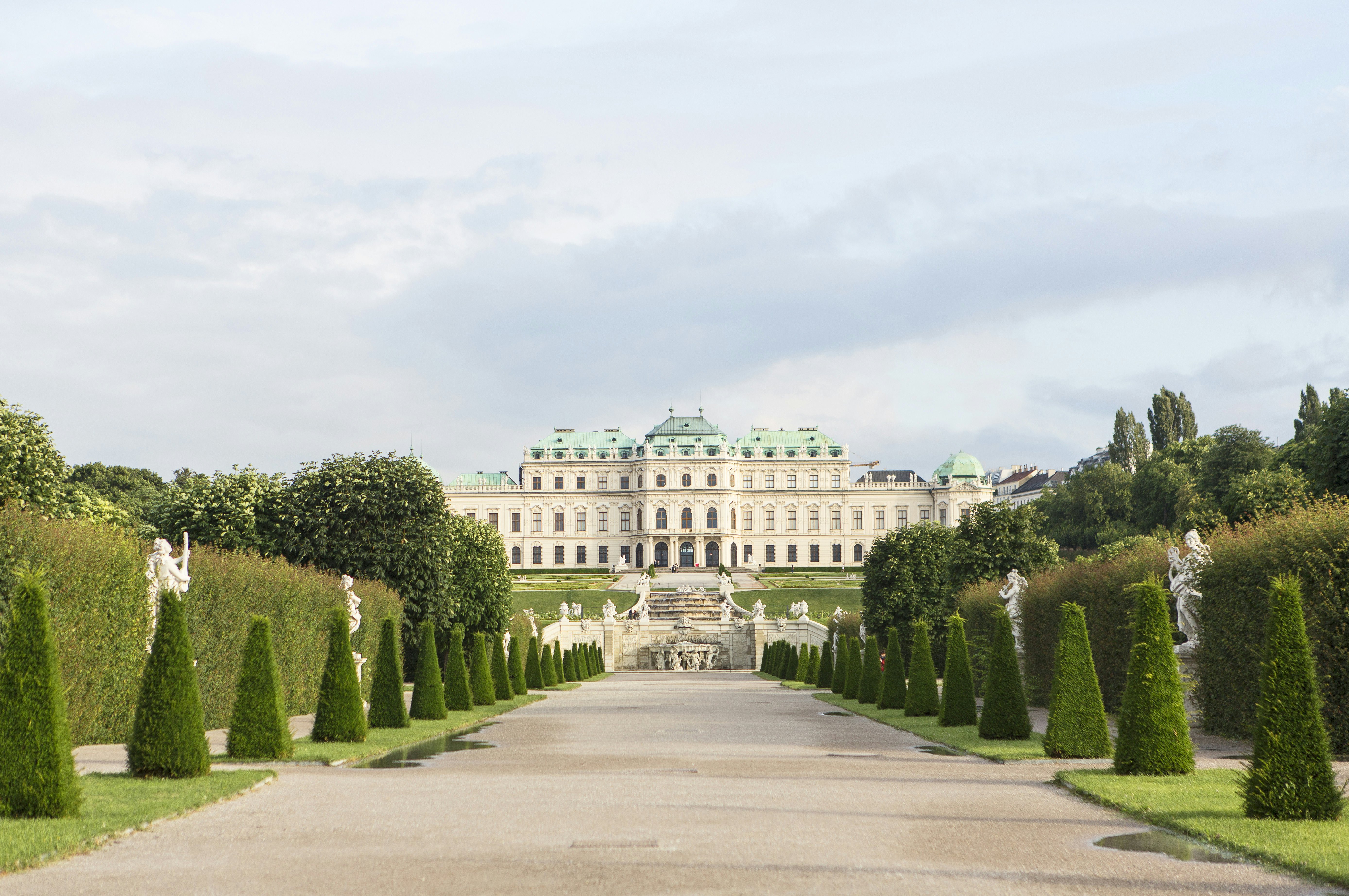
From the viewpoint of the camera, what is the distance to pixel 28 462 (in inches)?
1123

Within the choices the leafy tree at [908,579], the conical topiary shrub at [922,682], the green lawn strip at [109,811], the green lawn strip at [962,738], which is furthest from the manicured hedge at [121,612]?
the leafy tree at [908,579]

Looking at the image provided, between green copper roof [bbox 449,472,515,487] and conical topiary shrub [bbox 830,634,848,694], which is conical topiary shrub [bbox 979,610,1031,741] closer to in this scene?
conical topiary shrub [bbox 830,634,848,694]

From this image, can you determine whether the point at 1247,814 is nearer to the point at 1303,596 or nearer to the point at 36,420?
the point at 1303,596

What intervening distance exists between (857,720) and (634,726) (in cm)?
421

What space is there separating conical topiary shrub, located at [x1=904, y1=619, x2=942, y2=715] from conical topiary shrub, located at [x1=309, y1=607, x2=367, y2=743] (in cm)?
951

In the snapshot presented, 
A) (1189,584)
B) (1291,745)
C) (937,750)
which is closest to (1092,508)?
(1189,584)

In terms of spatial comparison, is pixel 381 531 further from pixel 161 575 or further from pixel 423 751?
pixel 423 751

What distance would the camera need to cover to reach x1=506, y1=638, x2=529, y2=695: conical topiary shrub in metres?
29.1

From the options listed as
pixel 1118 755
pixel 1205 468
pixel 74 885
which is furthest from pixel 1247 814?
pixel 1205 468

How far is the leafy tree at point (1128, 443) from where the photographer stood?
3430 inches

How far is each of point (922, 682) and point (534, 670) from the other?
50.1 ft

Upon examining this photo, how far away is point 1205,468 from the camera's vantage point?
56.8 m

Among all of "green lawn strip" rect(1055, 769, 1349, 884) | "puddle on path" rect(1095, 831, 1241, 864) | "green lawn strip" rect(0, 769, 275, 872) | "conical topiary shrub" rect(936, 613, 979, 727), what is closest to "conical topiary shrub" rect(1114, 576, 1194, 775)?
"green lawn strip" rect(1055, 769, 1349, 884)

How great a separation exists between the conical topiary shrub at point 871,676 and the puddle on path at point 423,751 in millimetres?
9562
